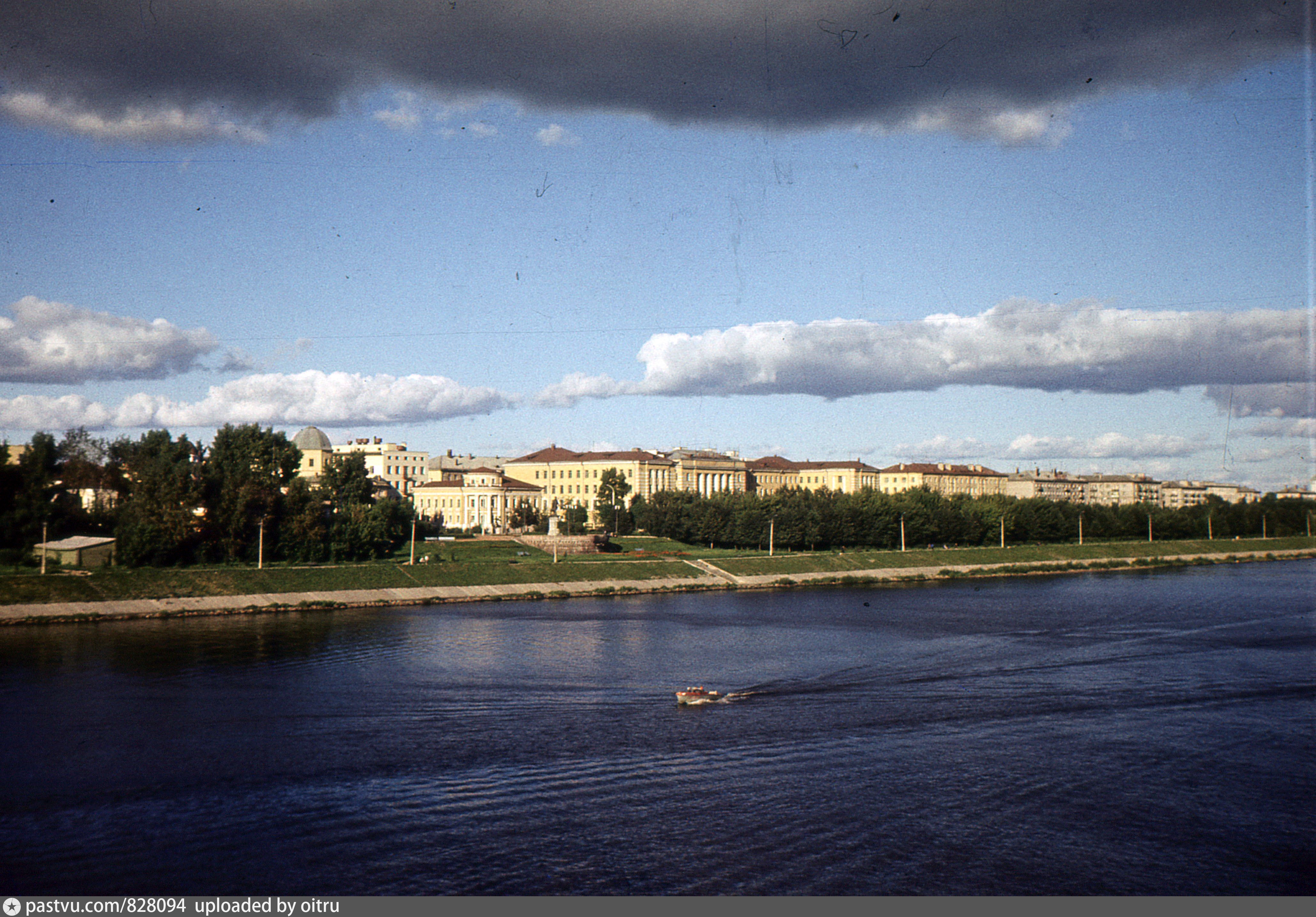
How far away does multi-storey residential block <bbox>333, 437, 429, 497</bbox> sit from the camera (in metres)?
133

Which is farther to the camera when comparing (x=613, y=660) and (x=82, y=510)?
(x=82, y=510)

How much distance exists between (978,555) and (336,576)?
4432 cm

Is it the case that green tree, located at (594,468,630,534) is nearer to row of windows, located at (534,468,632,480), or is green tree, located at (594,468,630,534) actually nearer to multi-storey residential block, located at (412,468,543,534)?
row of windows, located at (534,468,632,480)

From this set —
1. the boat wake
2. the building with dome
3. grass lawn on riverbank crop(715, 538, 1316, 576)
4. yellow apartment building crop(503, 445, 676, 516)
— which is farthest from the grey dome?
the boat wake

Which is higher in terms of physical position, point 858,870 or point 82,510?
point 82,510

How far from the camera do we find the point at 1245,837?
15.5 m

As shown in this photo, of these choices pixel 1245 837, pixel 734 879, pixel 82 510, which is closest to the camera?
pixel 734 879

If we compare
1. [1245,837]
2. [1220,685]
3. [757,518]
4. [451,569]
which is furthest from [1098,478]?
[1245,837]

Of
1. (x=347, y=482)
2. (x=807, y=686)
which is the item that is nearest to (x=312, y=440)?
(x=347, y=482)

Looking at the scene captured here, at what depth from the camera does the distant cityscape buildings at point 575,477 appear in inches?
4663

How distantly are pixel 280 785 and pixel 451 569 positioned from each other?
36768mm

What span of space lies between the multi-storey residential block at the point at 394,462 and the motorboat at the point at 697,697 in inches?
4357

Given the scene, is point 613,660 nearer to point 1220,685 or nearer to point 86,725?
point 86,725
